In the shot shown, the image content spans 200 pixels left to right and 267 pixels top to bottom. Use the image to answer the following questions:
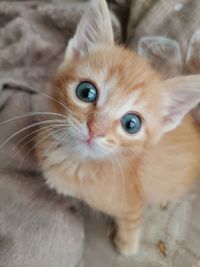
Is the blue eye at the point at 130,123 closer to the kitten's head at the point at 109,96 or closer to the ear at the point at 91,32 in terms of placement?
the kitten's head at the point at 109,96

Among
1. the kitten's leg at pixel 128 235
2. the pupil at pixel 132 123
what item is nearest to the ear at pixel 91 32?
the pupil at pixel 132 123

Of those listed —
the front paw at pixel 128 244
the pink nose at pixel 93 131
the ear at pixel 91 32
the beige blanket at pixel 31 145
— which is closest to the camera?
the pink nose at pixel 93 131

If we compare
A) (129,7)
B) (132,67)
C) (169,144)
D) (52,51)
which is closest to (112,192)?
(169,144)

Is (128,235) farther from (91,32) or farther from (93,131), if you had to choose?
(91,32)

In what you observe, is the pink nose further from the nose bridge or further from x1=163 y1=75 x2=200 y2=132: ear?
x1=163 y1=75 x2=200 y2=132: ear

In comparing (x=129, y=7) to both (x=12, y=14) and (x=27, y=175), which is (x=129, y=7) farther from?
(x=27, y=175)

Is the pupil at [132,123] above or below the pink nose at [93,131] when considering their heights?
below

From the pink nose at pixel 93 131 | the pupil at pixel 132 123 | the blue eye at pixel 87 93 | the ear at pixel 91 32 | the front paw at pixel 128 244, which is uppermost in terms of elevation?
the ear at pixel 91 32

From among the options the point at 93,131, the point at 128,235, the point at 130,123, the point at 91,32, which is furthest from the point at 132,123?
the point at 128,235
